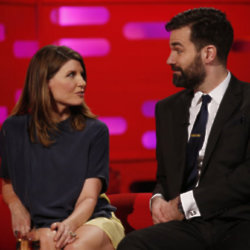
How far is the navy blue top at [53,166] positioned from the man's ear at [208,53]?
0.62 m

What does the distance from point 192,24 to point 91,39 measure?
63.9 inches

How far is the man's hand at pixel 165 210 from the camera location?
2.31 meters

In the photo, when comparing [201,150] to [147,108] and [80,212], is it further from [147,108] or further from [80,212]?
[147,108]

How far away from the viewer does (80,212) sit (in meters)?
2.24

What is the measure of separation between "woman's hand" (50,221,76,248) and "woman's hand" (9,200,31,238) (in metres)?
0.19

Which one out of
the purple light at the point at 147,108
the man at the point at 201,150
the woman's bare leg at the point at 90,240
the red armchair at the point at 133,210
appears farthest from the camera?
the purple light at the point at 147,108

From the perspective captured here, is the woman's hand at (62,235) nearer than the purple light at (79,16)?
Yes

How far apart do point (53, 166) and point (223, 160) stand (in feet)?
2.63

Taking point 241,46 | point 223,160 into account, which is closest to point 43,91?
point 223,160

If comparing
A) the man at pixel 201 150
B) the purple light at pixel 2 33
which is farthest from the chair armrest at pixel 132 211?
the purple light at pixel 2 33

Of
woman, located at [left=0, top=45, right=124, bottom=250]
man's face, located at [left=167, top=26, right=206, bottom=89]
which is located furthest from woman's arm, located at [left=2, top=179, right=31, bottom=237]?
man's face, located at [left=167, top=26, right=206, bottom=89]

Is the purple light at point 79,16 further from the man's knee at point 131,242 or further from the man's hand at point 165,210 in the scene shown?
the man's knee at point 131,242

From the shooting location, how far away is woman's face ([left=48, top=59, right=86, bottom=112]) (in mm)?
2418

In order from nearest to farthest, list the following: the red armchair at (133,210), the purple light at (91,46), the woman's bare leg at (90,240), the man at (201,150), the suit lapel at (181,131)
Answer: the woman's bare leg at (90,240), the man at (201,150), the suit lapel at (181,131), the red armchair at (133,210), the purple light at (91,46)
